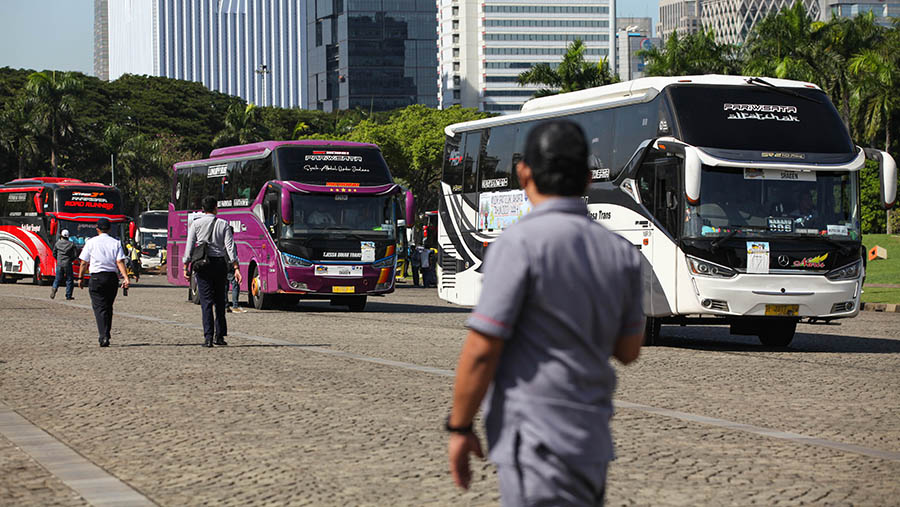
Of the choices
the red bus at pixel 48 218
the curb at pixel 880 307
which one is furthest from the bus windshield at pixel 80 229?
the curb at pixel 880 307

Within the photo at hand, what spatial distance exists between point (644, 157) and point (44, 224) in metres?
31.9

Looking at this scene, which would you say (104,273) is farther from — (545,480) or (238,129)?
(238,129)

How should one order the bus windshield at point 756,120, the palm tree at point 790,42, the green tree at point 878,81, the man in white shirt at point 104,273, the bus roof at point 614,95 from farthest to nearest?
the palm tree at point 790,42, the green tree at point 878,81, the bus roof at point 614,95, the bus windshield at point 756,120, the man in white shirt at point 104,273

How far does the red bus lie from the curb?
25.6 metres

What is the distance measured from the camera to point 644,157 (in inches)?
693

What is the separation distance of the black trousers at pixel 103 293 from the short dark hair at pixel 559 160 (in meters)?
13.3

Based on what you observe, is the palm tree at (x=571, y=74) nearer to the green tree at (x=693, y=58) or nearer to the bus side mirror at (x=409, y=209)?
the green tree at (x=693, y=58)

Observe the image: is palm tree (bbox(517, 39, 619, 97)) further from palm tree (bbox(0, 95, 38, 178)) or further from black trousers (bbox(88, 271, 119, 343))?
black trousers (bbox(88, 271, 119, 343))

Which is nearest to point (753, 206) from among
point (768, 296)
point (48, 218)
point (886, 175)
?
point (768, 296)

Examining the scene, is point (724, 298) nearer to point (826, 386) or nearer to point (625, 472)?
point (826, 386)

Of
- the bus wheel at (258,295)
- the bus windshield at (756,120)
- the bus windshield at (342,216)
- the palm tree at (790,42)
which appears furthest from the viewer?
the palm tree at (790,42)

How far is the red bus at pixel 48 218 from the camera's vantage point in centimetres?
4431

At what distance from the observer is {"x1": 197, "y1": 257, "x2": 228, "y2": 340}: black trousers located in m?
16.0

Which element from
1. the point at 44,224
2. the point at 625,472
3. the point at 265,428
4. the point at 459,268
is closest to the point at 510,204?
the point at 459,268
